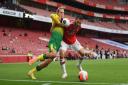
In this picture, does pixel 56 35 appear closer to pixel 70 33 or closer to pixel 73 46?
pixel 70 33

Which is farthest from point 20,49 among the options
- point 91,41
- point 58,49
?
point 58,49

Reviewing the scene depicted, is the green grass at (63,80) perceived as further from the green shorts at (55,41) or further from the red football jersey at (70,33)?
the red football jersey at (70,33)

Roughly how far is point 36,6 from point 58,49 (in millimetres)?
48916

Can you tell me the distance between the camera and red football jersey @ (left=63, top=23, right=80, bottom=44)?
11648 mm

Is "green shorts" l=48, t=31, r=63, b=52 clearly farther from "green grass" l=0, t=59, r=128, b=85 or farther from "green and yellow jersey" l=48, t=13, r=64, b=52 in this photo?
"green grass" l=0, t=59, r=128, b=85

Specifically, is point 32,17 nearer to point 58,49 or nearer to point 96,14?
point 96,14

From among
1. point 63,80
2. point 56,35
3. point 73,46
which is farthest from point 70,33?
point 63,80

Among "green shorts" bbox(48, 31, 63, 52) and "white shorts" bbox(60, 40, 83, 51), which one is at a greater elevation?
"green shorts" bbox(48, 31, 63, 52)

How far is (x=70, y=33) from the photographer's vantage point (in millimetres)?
11789

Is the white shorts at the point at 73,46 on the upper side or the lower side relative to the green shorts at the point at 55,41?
lower

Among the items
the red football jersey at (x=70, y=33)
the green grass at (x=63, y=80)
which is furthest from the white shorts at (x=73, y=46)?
the green grass at (x=63, y=80)

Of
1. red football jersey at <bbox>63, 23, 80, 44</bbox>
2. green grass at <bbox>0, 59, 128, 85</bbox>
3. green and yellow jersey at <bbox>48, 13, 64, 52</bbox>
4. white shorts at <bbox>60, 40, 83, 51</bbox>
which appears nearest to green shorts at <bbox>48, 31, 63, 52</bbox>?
green and yellow jersey at <bbox>48, 13, 64, 52</bbox>

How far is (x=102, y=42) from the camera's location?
7062 cm

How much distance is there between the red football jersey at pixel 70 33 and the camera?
11.6 metres
